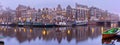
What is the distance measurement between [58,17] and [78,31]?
3.37 feet

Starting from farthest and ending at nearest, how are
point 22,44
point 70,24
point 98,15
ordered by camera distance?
point 70,24
point 98,15
point 22,44

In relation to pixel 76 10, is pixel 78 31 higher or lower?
lower

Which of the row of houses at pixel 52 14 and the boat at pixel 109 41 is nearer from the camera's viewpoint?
the boat at pixel 109 41

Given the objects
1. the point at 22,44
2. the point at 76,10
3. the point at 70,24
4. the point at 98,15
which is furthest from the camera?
the point at 70,24

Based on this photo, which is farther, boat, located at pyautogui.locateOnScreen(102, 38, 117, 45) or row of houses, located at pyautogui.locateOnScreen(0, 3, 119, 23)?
row of houses, located at pyautogui.locateOnScreen(0, 3, 119, 23)

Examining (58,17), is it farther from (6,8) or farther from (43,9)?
(6,8)

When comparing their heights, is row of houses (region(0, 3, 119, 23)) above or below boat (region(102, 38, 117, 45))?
above

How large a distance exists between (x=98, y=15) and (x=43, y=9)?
2.17 meters

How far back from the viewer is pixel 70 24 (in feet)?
41.1

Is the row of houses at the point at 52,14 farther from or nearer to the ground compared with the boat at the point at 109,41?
farther from the ground

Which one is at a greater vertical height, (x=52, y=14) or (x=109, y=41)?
(x=52, y=14)

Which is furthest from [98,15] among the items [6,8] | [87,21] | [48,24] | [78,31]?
[6,8]

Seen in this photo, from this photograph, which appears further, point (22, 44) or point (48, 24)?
point (48, 24)

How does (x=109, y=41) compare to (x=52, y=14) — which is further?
(x=52, y=14)
